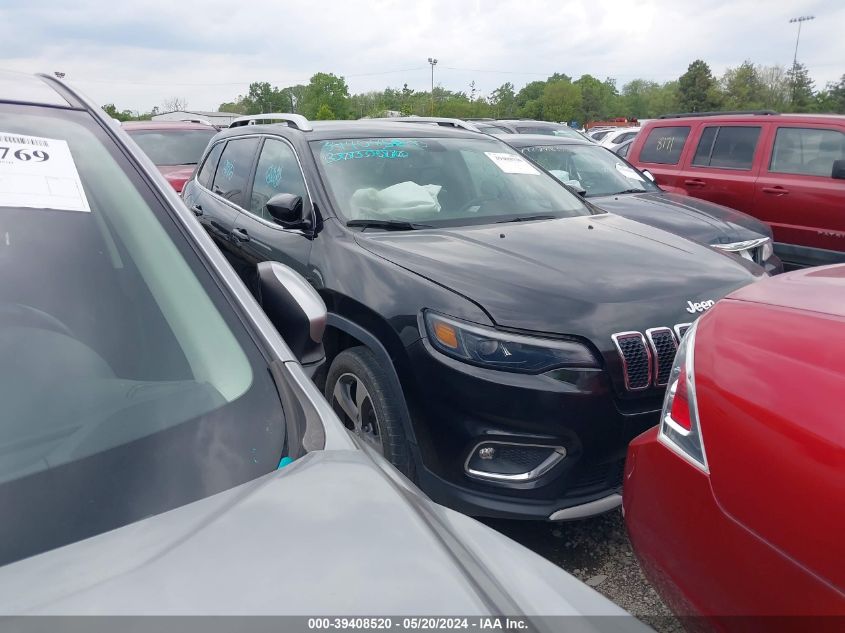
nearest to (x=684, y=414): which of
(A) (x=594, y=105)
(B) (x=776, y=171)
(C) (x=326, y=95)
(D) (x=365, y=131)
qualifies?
(D) (x=365, y=131)

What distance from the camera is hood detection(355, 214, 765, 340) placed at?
8.21 feet

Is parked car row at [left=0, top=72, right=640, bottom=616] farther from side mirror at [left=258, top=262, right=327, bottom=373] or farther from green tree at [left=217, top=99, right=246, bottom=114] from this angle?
green tree at [left=217, top=99, right=246, bottom=114]

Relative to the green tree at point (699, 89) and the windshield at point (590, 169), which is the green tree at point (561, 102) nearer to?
the green tree at point (699, 89)

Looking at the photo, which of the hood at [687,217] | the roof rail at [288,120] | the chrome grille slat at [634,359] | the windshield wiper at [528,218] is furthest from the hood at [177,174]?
the chrome grille slat at [634,359]

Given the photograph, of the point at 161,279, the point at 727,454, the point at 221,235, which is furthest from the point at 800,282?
the point at 221,235

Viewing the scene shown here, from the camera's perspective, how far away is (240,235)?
4.14 metres

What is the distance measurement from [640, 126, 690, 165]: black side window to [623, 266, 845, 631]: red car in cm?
669

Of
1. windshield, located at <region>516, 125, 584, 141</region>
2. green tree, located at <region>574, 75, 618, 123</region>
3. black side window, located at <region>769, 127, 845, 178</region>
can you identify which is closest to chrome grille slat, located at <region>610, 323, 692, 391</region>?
black side window, located at <region>769, 127, 845, 178</region>

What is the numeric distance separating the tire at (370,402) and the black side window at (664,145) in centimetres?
645

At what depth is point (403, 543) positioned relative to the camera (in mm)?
996

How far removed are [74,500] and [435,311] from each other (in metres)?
1.65

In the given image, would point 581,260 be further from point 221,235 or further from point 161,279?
point 221,235

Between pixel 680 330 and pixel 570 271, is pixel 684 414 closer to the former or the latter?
pixel 680 330

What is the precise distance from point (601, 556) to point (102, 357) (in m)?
2.12
